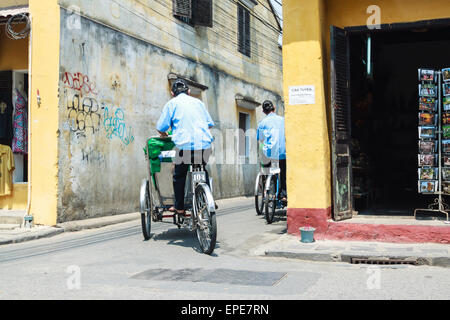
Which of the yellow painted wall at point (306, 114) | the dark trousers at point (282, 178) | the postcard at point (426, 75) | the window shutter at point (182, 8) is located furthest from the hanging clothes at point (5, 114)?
the postcard at point (426, 75)

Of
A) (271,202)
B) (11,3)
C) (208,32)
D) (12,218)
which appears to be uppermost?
(208,32)

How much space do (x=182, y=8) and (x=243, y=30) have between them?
4.24 metres

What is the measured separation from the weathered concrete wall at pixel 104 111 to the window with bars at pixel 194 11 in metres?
1.21

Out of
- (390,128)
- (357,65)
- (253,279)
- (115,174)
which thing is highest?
(357,65)

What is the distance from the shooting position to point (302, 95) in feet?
23.0

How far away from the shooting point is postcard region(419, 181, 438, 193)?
24.0ft

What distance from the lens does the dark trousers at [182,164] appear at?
21.1 ft

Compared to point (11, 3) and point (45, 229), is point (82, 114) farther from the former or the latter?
point (11, 3)

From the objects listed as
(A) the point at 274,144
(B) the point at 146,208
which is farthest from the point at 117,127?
(B) the point at 146,208

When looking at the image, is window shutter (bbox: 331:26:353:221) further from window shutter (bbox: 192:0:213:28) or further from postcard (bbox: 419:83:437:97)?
window shutter (bbox: 192:0:213:28)
